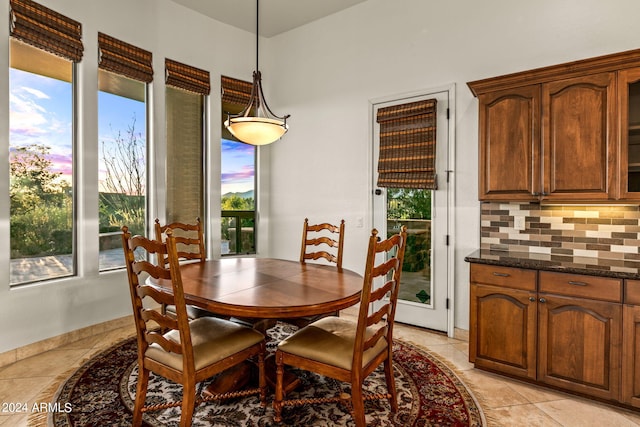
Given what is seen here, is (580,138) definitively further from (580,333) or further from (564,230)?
(580,333)

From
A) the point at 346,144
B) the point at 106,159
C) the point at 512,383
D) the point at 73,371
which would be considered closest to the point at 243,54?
the point at 346,144

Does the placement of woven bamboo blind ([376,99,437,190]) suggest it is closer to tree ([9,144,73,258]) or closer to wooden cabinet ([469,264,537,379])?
wooden cabinet ([469,264,537,379])

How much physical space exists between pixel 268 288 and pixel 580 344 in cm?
197

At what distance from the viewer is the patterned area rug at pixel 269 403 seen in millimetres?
2045

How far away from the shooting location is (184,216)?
4.21 meters

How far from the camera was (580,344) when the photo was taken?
2.27m

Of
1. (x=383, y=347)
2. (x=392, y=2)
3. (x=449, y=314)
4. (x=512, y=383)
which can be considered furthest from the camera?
(x=392, y=2)

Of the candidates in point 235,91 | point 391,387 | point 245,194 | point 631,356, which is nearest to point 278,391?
point 391,387

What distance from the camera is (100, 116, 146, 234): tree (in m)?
3.56

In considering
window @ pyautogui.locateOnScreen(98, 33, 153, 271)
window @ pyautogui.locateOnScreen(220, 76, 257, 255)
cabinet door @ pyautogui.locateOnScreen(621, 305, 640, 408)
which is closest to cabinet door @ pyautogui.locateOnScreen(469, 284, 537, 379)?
cabinet door @ pyautogui.locateOnScreen(621, 305, 640, 408)

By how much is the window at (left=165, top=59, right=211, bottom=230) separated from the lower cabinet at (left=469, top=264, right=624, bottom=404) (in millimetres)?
3135

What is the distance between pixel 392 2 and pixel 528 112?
198cm

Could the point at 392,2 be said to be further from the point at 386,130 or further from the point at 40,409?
the point at 40,409

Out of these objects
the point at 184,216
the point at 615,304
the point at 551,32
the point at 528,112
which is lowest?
the point at 615,304
